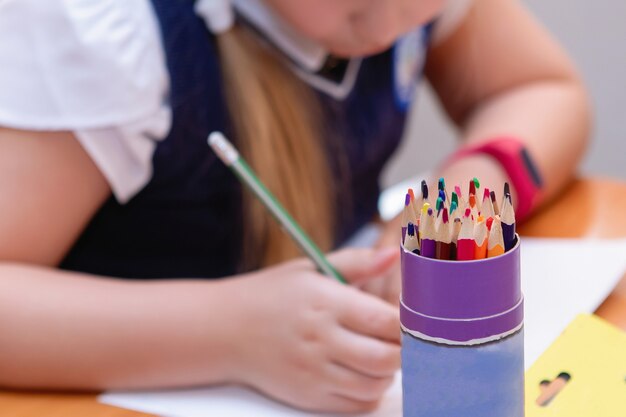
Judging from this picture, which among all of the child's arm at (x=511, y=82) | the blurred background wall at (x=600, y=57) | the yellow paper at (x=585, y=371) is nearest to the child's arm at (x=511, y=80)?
the child's arm at (x=511, y=82)

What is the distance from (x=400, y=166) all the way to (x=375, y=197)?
0.65 metres

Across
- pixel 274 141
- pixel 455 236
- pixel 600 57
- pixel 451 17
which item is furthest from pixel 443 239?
pixel 600 57

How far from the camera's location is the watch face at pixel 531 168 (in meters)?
0.74

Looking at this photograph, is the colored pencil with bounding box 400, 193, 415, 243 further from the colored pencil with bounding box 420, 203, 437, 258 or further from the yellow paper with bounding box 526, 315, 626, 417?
the yellow paper with bounding box 526, 315, 626, 417

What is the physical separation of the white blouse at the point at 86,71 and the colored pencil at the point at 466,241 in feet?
0.90

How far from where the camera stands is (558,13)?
1335 mm

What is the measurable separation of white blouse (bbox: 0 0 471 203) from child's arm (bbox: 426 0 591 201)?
325 mm

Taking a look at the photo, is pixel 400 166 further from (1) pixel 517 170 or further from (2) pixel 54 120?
(2) pixel 54 120

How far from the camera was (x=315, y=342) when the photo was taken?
1.72 feet

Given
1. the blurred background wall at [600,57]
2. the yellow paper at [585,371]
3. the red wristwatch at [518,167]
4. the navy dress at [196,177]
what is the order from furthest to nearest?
the blurred background wall at [600,57], the red wristwatch at [518,167], the navy dress at [196,177], the yellow paper at [585,371]

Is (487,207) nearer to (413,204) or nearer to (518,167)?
(413,204)

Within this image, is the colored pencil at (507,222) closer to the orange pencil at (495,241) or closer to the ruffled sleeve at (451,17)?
the orange pencil at (495,241)

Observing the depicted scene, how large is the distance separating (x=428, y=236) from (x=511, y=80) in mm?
535

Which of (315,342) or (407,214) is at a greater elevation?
(407,214)
